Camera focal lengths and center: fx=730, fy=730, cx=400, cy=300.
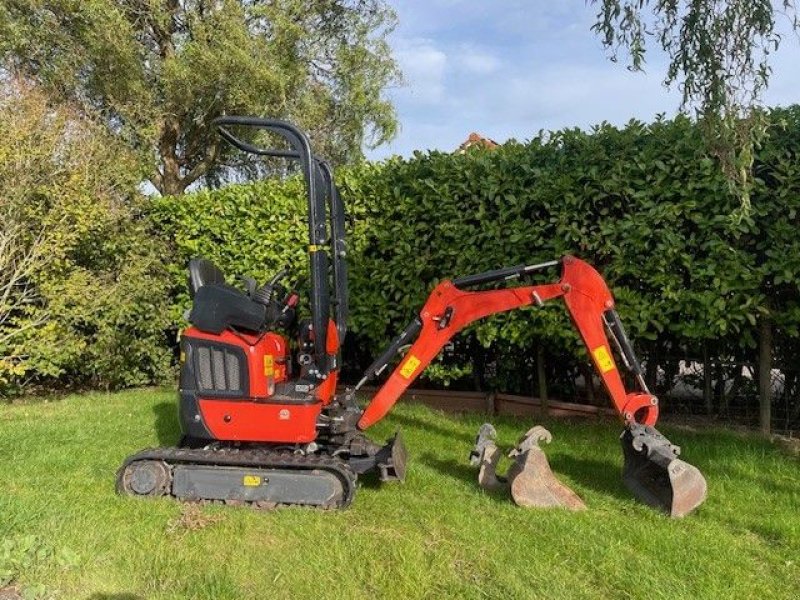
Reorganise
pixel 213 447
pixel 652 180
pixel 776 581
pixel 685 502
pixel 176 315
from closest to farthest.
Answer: pixel 776 581 < pixel 685 502 < pixel 213 447 < pixel 652 180 < pixel 176 315

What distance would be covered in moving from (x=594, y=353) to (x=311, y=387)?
1.98 meters

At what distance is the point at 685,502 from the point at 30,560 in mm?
3815

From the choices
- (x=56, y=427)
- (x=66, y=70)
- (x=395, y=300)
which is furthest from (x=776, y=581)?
(x=66, y=70)

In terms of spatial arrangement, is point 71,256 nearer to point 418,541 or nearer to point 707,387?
point 418,541

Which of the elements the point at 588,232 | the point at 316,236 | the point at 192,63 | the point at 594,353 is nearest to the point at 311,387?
the point at 316,236

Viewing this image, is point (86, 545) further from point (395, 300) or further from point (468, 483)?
point (395, 300)

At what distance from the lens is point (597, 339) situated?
4.96 metres

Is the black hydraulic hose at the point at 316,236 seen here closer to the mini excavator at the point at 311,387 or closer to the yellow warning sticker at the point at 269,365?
the mini excavator at the point at 311,387

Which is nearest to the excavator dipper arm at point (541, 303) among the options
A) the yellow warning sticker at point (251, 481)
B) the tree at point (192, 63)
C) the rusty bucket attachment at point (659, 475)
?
the rusty bucket attachment at point (659, 475)

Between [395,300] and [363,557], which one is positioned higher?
[395,300]

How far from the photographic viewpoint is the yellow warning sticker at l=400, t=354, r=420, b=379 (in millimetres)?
5258

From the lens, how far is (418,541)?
4211 mm

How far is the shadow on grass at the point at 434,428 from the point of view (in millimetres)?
6961

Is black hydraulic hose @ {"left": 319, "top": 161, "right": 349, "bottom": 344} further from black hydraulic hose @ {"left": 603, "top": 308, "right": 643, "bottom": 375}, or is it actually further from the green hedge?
the green hedge
